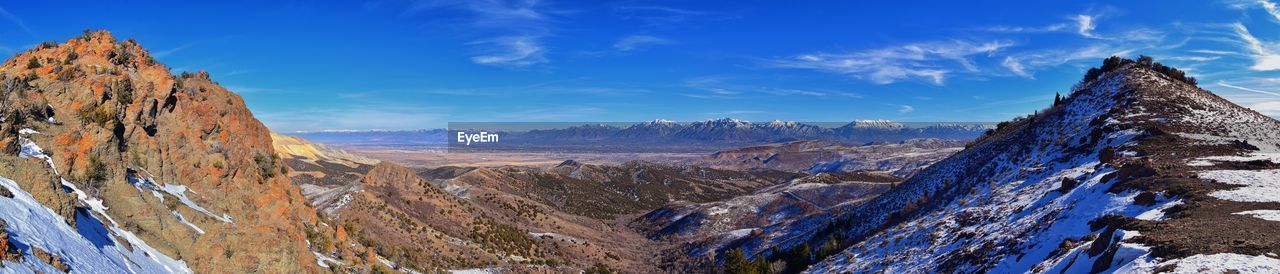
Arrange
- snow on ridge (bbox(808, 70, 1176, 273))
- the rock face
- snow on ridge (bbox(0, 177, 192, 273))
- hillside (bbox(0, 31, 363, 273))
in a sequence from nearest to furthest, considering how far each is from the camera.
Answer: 1. snow on ridge (bbox(0, 177, 192, 273))
2. hillside (bbox(0, 31, 363, 273))
3. the rock face
4. snow on ridge (bbox(808, 70, 1176, 273))

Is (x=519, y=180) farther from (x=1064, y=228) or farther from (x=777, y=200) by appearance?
(x=1064, y=228)

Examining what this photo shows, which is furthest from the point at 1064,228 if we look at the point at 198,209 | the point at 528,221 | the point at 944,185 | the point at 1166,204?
the point at 528,221

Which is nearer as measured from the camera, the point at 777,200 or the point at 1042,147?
the point at 1042,147

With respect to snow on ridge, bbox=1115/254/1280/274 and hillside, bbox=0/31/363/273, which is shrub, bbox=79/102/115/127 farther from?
snow on ridge, bbox=1115/254/1280/274

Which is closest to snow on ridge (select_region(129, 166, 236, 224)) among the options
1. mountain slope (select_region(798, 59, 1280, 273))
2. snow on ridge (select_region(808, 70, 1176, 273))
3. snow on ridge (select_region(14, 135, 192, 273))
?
snow on ridge (select_region(14, 135, 192, 273))

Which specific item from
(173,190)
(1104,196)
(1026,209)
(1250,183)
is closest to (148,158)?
(173,190)

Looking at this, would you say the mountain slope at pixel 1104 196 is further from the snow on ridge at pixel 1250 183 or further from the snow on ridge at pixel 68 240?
the snow on ridge at pixel 68 240
